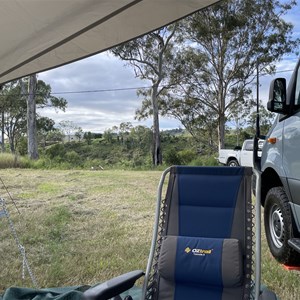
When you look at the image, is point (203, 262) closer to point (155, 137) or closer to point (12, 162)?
point (12, 162)

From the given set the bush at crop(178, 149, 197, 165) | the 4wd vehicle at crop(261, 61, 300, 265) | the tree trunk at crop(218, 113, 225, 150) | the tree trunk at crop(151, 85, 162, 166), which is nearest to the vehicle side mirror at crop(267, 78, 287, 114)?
the 4wd vehicle at crop(261, 61, 300, 265)

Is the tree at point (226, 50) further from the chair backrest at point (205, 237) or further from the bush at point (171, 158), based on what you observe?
the chair backrest at point (205, 237)

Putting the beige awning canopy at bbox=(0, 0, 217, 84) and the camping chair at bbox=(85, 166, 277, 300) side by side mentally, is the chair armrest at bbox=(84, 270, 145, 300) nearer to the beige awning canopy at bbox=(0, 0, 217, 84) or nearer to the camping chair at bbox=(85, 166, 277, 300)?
the camping chair at bbox=(85, 166, 277, 300)

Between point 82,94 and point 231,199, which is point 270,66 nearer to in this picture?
point 82,94

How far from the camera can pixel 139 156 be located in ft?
79.2

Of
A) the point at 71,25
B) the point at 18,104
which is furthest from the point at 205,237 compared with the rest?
the point at 18,104

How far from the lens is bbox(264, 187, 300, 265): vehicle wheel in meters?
3.27

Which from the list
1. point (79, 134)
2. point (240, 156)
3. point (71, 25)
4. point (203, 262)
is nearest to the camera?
point (203, 262)

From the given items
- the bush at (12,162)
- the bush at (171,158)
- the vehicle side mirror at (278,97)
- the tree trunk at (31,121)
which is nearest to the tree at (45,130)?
the tree trunk at (31,121)

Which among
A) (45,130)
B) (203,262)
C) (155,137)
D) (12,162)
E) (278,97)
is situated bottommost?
(12,162)

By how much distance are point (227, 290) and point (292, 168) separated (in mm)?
1423

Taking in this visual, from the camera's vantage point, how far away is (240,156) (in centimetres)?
998

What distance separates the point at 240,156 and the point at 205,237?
→ 8113mm

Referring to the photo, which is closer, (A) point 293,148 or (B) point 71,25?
(B) point 71,25
